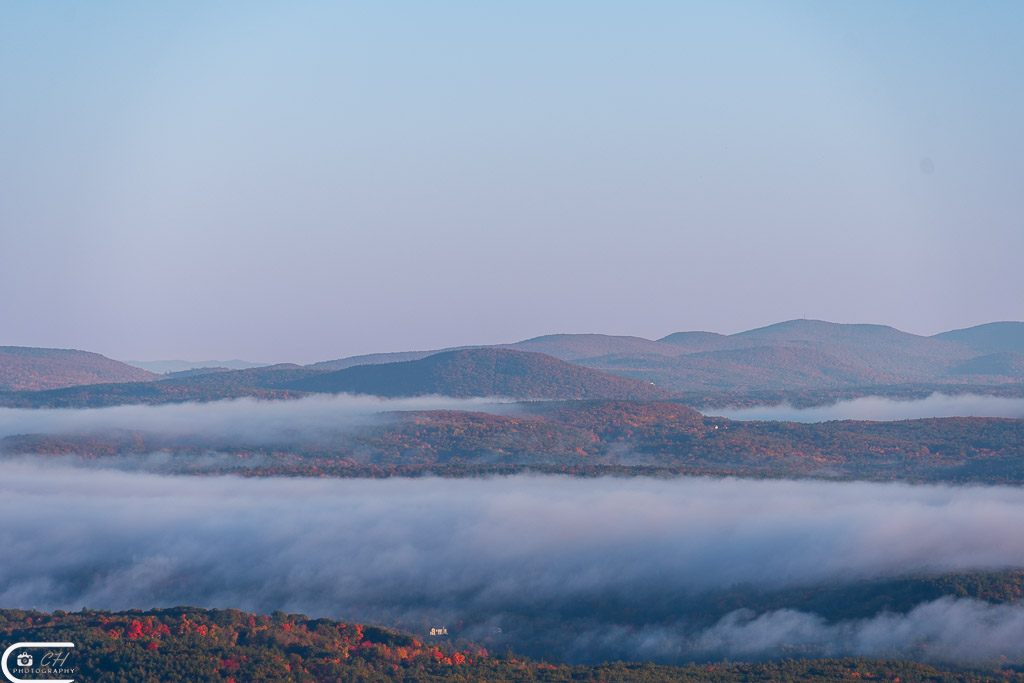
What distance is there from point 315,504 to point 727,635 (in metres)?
75.2

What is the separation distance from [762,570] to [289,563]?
57236 millimetres

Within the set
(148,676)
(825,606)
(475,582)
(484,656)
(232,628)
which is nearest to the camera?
(148,676)

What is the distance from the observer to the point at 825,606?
461 ft

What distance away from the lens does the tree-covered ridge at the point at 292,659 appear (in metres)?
101

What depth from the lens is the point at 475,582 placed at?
165 m

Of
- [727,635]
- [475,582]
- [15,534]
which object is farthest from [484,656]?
[15,534]

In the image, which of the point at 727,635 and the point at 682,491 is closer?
the point at 727,635

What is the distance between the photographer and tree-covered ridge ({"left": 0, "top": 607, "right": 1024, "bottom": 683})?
330ft

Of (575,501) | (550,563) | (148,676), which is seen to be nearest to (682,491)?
(575,501)

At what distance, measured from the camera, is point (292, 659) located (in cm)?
10756

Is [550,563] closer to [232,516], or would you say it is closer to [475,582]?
[475,582]

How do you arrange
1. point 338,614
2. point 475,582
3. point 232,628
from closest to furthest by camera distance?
point 232,628
point 338,614
point 475,582

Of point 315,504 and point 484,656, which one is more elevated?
point 315,504

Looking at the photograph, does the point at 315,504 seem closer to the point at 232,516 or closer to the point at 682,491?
the point at 232,516
